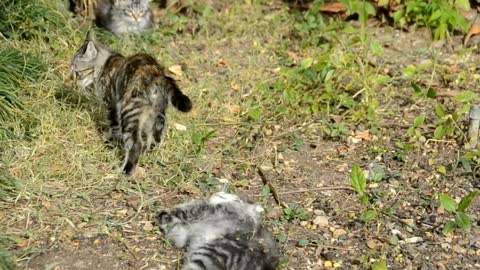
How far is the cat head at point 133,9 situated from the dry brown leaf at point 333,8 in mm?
1584

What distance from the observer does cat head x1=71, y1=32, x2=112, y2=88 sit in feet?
19.9

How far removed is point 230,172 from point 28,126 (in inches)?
56.9

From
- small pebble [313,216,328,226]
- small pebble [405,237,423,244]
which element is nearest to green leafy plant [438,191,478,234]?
small pebble [405,237,423,244]

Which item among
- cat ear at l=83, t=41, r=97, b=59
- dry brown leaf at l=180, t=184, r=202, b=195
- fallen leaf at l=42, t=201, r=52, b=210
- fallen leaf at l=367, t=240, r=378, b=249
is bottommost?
fallen leaf at l=42, t=201, r=52, b=210

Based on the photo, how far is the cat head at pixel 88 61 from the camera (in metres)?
6.07

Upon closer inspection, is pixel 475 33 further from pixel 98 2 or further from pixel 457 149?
pixel 98 2

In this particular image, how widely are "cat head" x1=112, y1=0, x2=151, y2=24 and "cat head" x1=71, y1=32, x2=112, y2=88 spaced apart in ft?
3.92

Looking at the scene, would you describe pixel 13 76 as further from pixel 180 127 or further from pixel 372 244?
pixel 372 244

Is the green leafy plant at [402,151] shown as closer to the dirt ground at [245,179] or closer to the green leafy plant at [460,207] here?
the dirt ground at [245,179]

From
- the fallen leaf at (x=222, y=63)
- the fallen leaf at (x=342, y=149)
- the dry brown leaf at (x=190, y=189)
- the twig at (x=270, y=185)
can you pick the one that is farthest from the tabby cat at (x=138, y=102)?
the fallen leaf at (x=222, y=63)

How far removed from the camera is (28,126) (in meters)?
5.83

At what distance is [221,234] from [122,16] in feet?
10.7

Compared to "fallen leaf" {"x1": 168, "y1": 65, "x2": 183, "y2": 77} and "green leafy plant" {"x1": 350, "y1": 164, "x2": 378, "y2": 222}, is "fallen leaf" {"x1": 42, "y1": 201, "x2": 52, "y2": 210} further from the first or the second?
"fallen leaf" {"x1": 168, "y1": 65, "x2": 183, "y2": 77}

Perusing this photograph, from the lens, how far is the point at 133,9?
7.36 metres
